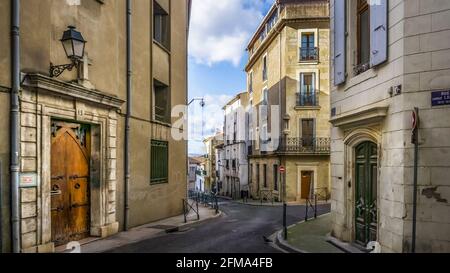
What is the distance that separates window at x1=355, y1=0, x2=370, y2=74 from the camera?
9086mm

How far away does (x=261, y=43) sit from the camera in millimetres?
34094

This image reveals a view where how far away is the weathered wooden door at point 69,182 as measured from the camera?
Answer: 29.2 feet

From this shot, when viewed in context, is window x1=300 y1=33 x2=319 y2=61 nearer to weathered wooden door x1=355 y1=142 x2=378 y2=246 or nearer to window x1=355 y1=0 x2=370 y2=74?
window x1=355 y1=0 x2=370 y2=74

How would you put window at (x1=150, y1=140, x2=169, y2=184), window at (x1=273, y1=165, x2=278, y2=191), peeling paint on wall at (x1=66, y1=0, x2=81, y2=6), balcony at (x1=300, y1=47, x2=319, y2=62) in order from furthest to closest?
window at (x1=273, y1=165, x2=278, y2=191)
balcony at (x1=300, y1=47, x2=319, y2=62)
window at (x1=150, y1=140, x2=169, y2=184)
peeling paint on wall at (x1=66, y1=0, x2=81, y2=6)

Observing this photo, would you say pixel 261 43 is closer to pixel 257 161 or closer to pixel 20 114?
pixel 257 161

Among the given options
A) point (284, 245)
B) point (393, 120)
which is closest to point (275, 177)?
point (284, 245)

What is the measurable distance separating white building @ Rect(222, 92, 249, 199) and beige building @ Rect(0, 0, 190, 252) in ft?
73.6

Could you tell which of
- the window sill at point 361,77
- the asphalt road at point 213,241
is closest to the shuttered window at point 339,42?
the window sill at point 361,77

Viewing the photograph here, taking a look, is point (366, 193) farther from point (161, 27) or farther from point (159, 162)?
point (161, 27)

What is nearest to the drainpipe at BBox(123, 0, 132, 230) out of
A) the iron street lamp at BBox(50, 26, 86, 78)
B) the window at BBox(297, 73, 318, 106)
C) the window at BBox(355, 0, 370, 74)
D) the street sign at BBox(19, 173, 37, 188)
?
the iron street lamp at BBox(50, 26, 86, 78)

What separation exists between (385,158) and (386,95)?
47.6 inches

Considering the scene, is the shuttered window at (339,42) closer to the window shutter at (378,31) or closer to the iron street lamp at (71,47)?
the window shutter at (378,31)

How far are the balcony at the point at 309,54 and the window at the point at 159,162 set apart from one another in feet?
54.9

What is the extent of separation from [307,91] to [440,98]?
2243 cm
